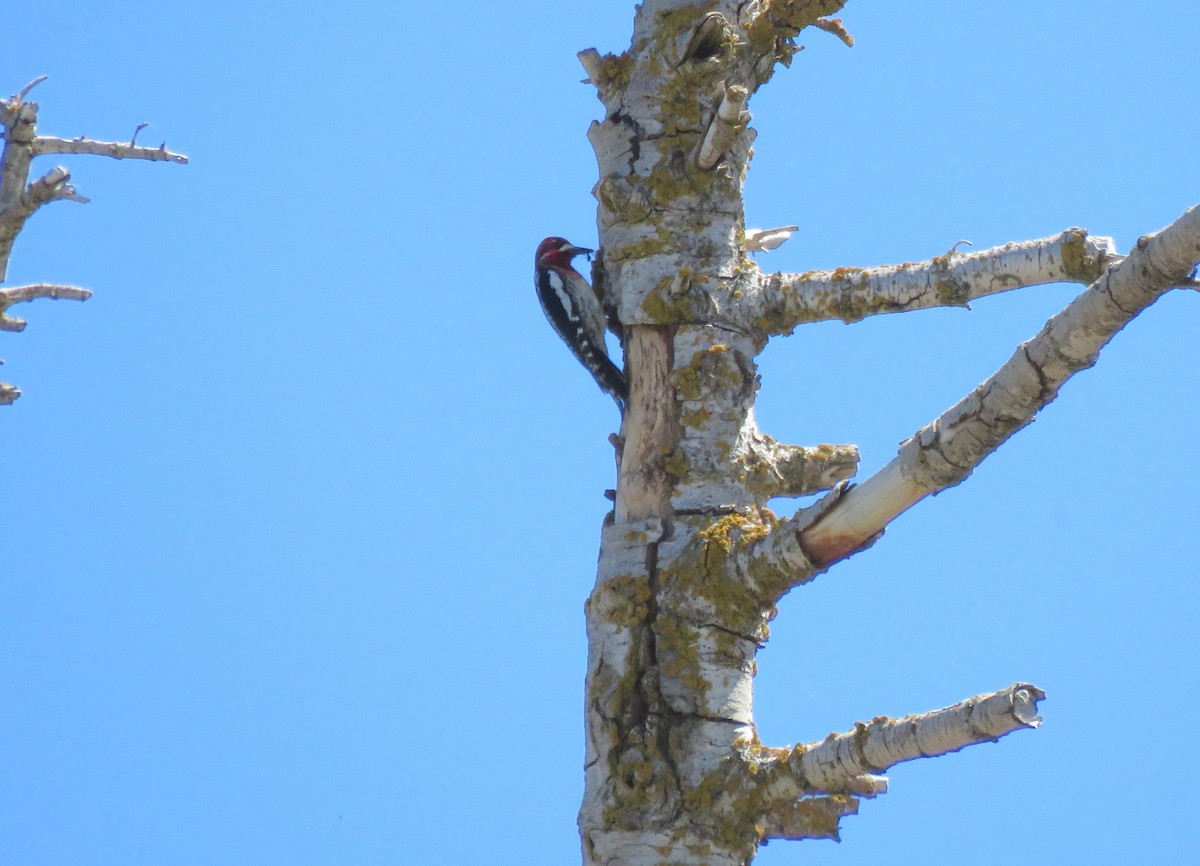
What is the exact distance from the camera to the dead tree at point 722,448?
2.99m

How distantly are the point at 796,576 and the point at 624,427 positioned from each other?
94 centimetres

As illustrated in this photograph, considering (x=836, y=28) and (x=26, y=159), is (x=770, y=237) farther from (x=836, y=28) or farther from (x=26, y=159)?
(x=26, y=159)

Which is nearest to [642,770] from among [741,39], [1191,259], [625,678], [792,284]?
[625,678]

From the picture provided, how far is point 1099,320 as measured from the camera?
110 inches

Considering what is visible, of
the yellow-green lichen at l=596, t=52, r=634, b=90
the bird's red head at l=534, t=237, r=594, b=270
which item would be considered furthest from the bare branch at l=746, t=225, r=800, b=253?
the bird's red head at l=534, t=237, r=594, b=270

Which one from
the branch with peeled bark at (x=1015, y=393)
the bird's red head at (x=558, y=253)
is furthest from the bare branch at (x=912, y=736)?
the bird's red head at (x=558, y=253)

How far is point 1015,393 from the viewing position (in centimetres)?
291

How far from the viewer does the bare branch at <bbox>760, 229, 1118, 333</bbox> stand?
11.4 feet

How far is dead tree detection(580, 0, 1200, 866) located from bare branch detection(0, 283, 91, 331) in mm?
1603

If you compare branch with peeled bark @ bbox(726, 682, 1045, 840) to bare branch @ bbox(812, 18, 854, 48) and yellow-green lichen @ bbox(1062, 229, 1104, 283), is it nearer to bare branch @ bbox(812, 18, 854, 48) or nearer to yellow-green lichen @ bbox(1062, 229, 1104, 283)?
yellow-green lichen @ bbox(1062, 229, 1104, 283)

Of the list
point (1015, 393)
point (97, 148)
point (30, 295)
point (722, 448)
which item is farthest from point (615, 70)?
point (1015, 393)

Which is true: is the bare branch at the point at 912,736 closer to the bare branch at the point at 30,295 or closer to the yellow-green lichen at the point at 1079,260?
the yellow-green lichen at the point at 1079,260

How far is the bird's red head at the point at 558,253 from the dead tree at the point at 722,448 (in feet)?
8.89

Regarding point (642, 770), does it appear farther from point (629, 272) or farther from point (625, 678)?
point (629, 272)
